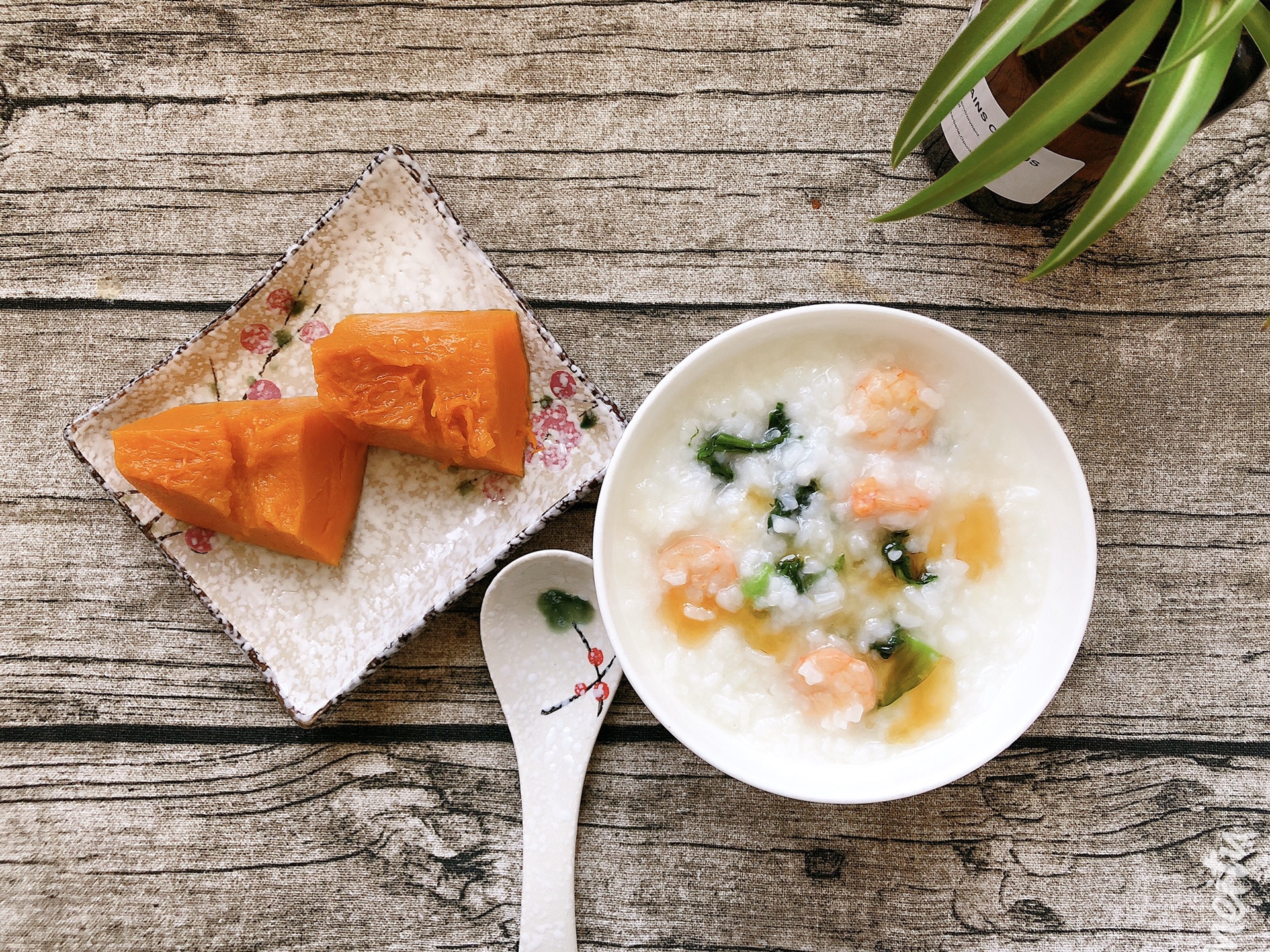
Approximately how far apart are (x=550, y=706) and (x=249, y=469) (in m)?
0.51

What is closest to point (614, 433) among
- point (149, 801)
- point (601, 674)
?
point (601, 674)

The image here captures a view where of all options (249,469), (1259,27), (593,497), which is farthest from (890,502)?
(249,469)

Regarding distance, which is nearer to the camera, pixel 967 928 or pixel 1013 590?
pixel 1013 590

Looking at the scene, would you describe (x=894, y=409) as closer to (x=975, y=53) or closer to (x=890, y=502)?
(x=890, y=502)

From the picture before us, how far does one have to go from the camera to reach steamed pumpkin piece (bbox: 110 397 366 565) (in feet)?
3.41

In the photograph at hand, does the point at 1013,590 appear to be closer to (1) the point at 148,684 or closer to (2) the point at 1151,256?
(2) the point at 1151,256

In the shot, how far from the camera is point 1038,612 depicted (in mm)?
953

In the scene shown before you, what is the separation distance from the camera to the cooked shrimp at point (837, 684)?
36.3 inches

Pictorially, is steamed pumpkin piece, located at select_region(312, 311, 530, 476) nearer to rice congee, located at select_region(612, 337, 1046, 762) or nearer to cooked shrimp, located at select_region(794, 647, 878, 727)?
rice congee, located at select_region(612, 337, 1046, 762)

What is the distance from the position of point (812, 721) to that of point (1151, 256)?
0.82 meters

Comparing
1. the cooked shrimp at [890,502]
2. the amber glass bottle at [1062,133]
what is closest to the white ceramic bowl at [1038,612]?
the cooked shrimp at [890,502]

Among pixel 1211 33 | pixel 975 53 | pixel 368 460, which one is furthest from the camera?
pixel 368 460

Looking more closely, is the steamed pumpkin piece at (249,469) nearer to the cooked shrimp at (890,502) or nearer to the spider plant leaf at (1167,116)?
the cooked shrimp at (890,502)

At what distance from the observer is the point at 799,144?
1.17 meters
